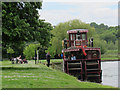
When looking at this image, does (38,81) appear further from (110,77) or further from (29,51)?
(29,51)

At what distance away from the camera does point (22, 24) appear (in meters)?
27.3

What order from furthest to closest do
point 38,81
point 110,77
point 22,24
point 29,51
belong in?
point 29,51
point 110,77
point 22,24
point 38,81

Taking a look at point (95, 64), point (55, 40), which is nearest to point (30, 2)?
point (95, 64)

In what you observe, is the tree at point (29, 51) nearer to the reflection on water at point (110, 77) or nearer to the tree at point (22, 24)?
the reflection on water at point (110, 77)

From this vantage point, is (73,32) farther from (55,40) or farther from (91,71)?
(55,40)

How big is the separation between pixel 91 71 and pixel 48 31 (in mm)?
9916

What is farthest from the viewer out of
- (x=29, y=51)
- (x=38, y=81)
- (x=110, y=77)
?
(x=29, y=51)

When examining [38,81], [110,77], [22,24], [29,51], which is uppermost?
[22,24]

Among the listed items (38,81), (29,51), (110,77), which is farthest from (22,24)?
(29,51)

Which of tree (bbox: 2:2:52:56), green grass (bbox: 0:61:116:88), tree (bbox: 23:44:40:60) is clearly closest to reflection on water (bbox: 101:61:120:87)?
green grass (bbox: 0:61:116:88)

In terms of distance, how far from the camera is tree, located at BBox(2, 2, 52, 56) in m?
26.5

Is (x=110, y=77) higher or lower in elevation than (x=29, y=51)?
lower

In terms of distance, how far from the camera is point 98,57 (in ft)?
128

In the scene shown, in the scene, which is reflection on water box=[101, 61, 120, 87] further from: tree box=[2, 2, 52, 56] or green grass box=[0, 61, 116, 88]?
tree box=[2, 2, 52, 56]
